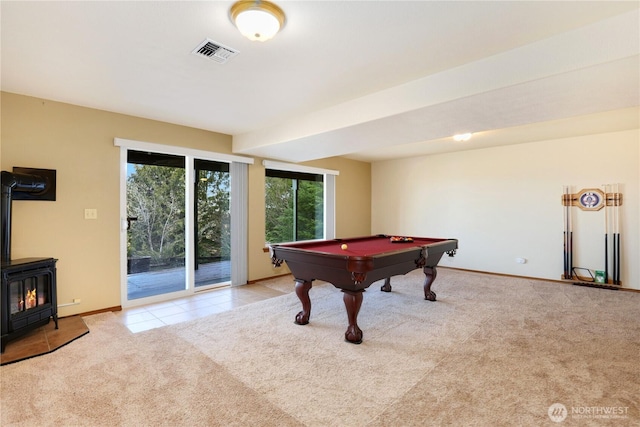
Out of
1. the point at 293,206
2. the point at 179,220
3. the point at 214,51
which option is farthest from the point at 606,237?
the point at 179,220

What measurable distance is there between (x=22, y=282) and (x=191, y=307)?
1.59 meters

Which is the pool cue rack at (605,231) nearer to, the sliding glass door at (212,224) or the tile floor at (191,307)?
the tile floor at (191,307)

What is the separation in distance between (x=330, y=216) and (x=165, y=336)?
164 inches

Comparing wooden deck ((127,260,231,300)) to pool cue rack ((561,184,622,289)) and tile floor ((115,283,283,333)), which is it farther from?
pool cue rack ((561,184,622,289))

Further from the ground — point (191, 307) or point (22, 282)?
point (22, 282)

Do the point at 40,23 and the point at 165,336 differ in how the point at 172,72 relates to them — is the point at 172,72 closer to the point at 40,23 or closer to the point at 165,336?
the point at 40,23

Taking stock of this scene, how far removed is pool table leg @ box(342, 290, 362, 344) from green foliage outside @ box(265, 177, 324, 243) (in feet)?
9.64

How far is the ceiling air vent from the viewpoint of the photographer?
86.7 inches

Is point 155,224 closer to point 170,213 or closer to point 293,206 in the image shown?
point 170,213

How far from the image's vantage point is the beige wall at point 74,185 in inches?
121

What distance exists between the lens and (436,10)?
6.06 feet

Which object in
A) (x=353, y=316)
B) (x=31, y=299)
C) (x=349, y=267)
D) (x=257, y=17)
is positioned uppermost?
(x=257, y=17)

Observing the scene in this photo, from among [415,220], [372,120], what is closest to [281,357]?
[372,120]

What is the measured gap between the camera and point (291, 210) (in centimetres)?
597
